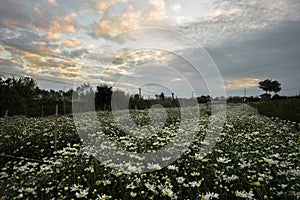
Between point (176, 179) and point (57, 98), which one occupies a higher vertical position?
point (57, 98)

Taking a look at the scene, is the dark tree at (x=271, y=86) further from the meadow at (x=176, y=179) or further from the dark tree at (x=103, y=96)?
the meadow at (x=176, y=179)

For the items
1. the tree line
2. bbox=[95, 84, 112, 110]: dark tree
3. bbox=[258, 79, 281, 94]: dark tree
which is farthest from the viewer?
bbox=[258, 79, 281, 94]: dark tree

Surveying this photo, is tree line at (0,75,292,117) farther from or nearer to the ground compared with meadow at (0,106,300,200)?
farther from the ground

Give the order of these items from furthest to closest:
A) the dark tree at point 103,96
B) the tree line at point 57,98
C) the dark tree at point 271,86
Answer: the dark tree at point 271,86
the dark tree at point 103,96
the tree line at point 57,98

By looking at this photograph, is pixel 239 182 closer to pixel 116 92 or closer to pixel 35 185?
pixel 35 185

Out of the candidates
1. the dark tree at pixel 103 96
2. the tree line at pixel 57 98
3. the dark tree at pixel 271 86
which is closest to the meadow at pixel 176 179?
the tree line at pixel 57 98

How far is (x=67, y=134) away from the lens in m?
7.43

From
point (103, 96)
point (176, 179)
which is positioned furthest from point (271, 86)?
point (176, 179)

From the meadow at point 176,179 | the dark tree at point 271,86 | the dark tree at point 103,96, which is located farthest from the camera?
the dark tree at point 271,86

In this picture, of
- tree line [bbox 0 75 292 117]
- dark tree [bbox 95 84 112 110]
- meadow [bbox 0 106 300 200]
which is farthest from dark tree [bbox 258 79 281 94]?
meadow [bbox 0 106 300 200]

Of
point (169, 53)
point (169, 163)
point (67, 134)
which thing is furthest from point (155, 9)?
point (169, 163)

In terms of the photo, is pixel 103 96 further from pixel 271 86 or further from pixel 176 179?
pixel 271 86

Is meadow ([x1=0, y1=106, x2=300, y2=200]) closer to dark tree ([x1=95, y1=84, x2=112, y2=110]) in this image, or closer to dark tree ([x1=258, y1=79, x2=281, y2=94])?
dark tree ([x1=95, y1=84, x2=112, y2=110])

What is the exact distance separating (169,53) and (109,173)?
13.5 ft
